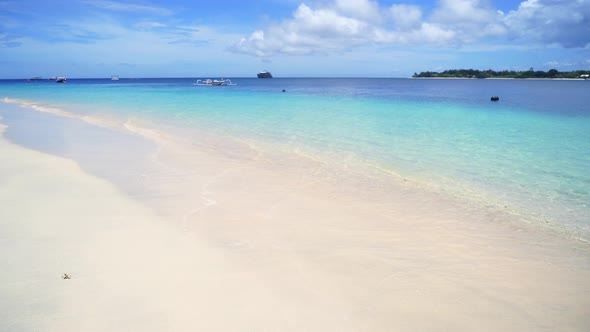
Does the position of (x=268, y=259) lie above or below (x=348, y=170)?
below

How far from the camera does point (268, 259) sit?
5062mm

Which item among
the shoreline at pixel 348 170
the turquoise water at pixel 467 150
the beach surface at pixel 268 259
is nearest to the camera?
the beach surface at pixel 268 259

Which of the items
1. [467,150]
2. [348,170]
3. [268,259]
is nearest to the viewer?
[268,259]

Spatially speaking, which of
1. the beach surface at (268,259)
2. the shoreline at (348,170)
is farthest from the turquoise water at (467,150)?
the beach surface at (268,259)

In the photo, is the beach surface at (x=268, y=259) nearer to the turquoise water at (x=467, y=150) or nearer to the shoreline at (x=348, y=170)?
the shoreline at (x=348, y=170)

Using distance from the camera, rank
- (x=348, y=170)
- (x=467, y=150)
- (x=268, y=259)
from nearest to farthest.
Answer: (x=268, y=259) → (x=348, y=170) → (x=467, y=150)

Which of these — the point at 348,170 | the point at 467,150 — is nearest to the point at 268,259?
the point at 348,170

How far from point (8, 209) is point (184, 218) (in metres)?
3.12

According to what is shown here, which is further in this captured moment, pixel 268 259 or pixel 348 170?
pixel 348 170

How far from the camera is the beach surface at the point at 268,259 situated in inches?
151

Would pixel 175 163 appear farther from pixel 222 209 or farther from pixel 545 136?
pixel 545 136

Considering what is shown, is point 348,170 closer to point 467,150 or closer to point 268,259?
point 268,259

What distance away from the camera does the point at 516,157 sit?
42.4 feet

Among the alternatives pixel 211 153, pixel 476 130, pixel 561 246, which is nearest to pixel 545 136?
pixel 476 130
